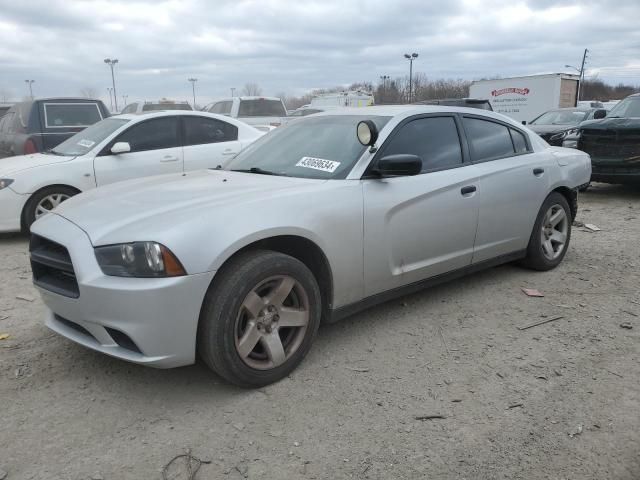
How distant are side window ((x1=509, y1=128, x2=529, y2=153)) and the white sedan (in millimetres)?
3141

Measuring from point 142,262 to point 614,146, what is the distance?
8723 mm

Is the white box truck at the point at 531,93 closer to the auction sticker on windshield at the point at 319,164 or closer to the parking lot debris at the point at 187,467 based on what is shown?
the auction sticker on windshield at the point at 319,164

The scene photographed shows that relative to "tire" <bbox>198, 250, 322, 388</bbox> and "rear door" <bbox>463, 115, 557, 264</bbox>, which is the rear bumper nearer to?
"rear door" <bbox>463, 115, 557, 264</bbox>

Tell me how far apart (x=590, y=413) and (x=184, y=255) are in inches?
89.6

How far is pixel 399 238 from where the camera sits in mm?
3709

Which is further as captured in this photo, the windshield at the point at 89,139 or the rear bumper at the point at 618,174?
the rear bumper at the point at 618,174

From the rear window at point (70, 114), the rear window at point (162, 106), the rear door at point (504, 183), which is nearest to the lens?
the rear door at point (504, 183)

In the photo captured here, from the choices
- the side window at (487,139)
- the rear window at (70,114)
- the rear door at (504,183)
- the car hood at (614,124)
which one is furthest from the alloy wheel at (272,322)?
the car hood at (614,124)

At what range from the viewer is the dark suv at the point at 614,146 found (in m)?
8.84

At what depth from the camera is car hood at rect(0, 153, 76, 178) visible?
6.51 m

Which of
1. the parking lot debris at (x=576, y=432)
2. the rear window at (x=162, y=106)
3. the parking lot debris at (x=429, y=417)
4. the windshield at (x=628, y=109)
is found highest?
the rear window at (x=162, y=106)

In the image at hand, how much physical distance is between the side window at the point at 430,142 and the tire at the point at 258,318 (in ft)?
4.05

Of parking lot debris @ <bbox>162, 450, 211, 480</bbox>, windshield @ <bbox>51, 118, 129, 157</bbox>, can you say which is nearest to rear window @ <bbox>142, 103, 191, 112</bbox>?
windshield @ <bbox>51, 118, 129, 157</bbox>

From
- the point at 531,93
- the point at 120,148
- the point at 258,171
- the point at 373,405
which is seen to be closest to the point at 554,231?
the point at 258,171
